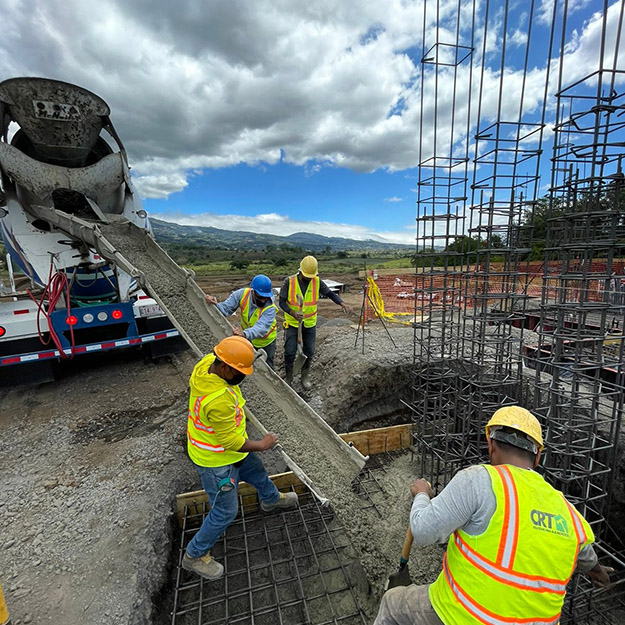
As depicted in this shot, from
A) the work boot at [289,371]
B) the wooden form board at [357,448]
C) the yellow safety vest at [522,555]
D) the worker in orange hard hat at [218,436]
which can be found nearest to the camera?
the yellow safety vest at [522,555]

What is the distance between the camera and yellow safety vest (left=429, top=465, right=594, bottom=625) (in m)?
1.37

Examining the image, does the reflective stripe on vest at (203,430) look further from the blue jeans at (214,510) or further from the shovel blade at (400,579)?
the shovel blade at (400,579)

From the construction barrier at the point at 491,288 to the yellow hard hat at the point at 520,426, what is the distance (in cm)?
133

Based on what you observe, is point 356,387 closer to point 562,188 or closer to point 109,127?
point 562,188

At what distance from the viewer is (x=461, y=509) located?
1516 mm

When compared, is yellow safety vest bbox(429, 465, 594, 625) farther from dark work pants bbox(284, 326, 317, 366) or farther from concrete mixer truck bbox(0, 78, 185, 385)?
concrete mixer truck bbox(0, 78, 185, 385)

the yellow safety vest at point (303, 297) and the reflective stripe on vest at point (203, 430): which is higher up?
the yellow safety vest at point (303, 297)

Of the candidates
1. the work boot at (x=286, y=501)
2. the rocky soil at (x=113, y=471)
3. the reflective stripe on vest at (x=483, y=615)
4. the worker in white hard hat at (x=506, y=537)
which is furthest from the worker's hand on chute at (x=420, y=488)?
the work boot at (x=286, y=501)

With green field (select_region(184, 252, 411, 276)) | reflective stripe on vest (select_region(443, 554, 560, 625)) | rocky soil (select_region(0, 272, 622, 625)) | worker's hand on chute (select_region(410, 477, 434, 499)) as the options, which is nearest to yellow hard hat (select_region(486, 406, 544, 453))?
worker's hand on chute (select_region(410, 477, 434, 499))

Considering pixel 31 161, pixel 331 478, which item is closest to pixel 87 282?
pixel 31 161

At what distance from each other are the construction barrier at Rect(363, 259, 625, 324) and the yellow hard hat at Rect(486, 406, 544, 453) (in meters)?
1.33

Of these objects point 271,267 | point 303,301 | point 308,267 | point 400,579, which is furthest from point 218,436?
point 271,267

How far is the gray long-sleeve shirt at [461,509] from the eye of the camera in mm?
1467

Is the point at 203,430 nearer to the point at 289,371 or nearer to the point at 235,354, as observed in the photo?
the point at 235,354
